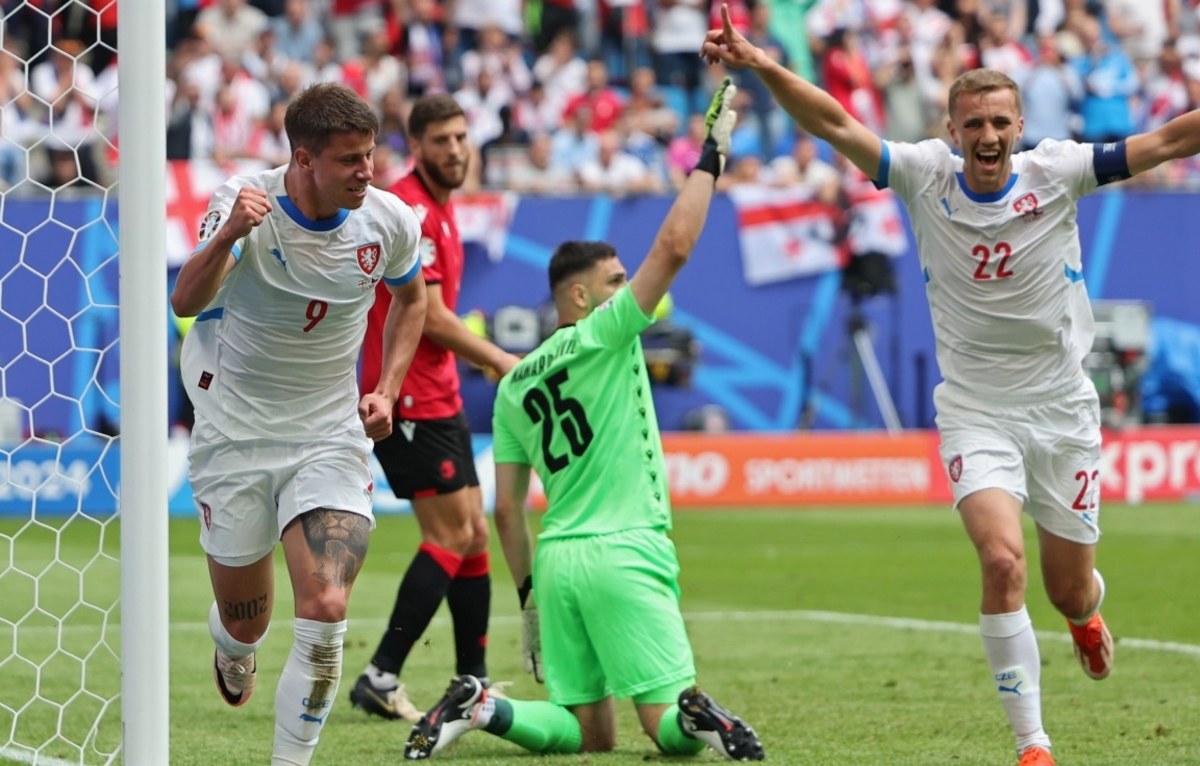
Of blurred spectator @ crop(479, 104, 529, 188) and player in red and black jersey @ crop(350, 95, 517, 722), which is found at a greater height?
blurred spectator @ crop(479, 104, 529, 188)

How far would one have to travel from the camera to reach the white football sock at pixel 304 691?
5266 millimetres

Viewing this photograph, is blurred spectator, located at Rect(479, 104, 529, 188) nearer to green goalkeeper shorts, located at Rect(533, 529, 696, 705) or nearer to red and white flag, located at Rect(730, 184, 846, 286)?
red and white flag, located at Rect(730, 184, 846, 286)

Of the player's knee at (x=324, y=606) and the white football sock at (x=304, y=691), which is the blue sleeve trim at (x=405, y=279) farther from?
the white football sock at (x=304, y=691)

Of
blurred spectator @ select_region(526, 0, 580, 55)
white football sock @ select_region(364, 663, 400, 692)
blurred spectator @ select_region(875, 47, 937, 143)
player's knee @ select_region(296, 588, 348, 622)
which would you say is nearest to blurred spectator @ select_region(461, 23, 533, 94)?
blurred spectator @ select_region(526, 0, 580, 55)

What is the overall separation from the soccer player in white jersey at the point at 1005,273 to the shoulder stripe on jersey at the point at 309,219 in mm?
1457

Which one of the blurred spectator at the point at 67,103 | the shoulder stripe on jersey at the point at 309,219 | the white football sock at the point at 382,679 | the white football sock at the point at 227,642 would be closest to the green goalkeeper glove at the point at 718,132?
the shoulder stripe on jersey at the point at 309,219

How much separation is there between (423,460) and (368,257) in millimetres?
2021

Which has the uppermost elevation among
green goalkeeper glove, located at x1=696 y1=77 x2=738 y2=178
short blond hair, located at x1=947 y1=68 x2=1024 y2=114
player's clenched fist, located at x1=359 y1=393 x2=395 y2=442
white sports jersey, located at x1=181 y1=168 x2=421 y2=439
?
short blond hair, located at x1=947 y1=68 x2=1024 y2=114

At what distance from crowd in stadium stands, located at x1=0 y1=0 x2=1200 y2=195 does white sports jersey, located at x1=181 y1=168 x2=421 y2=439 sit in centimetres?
1336

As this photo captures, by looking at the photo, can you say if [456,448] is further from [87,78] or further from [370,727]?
[87,78]

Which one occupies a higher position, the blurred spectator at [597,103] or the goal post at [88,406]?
the blurred spectator at [597,103]

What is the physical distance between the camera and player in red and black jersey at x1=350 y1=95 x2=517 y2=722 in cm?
742

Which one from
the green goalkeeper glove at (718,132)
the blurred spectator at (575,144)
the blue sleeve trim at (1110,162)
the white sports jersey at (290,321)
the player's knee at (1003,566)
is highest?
the blurred spectator at (575,144)

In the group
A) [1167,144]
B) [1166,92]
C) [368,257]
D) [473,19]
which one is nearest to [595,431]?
[368,257]
